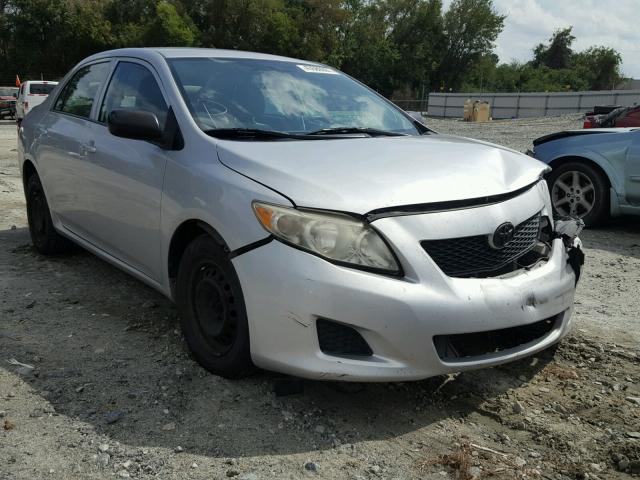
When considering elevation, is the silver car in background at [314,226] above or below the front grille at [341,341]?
above

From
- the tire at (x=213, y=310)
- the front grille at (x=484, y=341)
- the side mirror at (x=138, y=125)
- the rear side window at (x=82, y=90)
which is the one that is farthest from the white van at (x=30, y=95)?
the front grille at (x=484, y=341)

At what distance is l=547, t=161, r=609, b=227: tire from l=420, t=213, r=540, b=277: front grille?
13.3 feet

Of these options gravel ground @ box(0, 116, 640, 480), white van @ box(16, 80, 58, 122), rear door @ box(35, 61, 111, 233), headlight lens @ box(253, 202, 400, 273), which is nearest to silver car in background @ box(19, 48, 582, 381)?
headlight lens @ box(253, 202, 400, 273)

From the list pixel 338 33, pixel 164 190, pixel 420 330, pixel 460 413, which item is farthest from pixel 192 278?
pixel 338 33

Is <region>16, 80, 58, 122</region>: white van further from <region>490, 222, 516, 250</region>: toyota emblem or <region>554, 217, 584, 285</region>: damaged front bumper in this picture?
<region>490, 222, 516, 250</region>: toyota emblem

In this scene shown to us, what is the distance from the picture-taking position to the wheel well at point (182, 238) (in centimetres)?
315

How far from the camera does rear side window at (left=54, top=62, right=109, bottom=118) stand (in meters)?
4.54

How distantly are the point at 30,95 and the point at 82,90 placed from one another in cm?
1966

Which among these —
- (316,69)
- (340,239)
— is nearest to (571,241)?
(340,239)

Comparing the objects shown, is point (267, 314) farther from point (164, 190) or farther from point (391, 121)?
point (391, 121)

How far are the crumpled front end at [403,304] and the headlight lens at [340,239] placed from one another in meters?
0.04

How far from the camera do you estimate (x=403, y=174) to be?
2.92 meters

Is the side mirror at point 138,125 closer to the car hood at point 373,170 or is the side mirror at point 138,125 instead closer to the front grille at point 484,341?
the car hood at point 373,170

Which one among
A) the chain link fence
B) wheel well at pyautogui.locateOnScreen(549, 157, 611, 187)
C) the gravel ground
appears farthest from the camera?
the chain link fence
